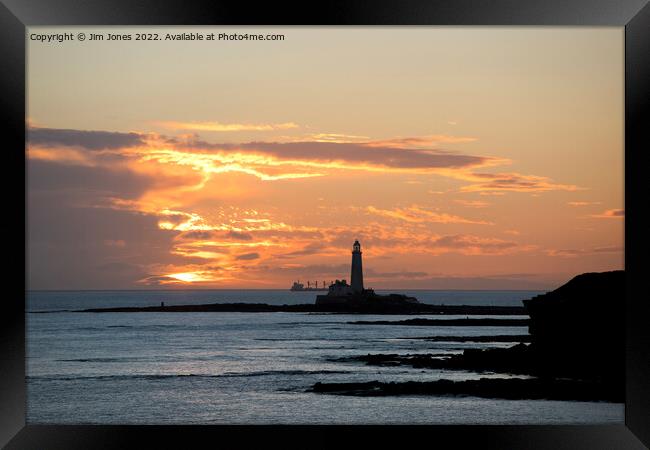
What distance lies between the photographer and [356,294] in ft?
186

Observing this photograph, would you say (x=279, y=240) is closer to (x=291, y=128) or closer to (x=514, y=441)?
(x=291, y=128)

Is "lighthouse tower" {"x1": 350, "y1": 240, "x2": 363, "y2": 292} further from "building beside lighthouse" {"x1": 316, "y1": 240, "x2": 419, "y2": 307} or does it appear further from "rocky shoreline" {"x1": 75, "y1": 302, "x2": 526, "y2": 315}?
"rocky shoreline" {"x1": 75, "y1": 302, "x2": 526, "y2": 315}

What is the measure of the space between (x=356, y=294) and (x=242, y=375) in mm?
25309

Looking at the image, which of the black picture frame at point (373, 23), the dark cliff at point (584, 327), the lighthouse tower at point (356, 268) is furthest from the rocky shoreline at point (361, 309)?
the black picture frame at point (373, 23)

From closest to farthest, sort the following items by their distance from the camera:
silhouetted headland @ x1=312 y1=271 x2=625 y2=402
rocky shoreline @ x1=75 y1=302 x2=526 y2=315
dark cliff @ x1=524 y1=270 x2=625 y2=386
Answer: dark cliff @ x1=524 y1=270 x2=625 y2=386
silhouetted headland @ x1=312 y1=271 x2=625 y2=402
rocky shoreline @ x1=75 y1=302 x2=526 y2=315

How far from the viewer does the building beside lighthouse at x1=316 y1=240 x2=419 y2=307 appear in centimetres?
5206

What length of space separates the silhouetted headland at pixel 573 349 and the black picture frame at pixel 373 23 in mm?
11431

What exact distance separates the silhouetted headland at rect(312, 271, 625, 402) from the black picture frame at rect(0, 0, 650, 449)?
11431 mm

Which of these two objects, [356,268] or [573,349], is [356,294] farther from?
[573,349]

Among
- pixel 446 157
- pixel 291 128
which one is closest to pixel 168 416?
pixel 446 157

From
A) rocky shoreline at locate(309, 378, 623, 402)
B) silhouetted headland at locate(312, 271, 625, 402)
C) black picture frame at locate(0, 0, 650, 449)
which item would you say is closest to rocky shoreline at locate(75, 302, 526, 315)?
rocky shoreline at locate(309, 378, 623, 402)

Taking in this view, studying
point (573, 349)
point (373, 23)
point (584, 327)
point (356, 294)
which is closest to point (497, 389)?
point (573, 349)

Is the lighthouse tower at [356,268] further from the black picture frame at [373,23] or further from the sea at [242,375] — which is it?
the black picture frame at [373,23]

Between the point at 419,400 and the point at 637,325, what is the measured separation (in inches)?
604
